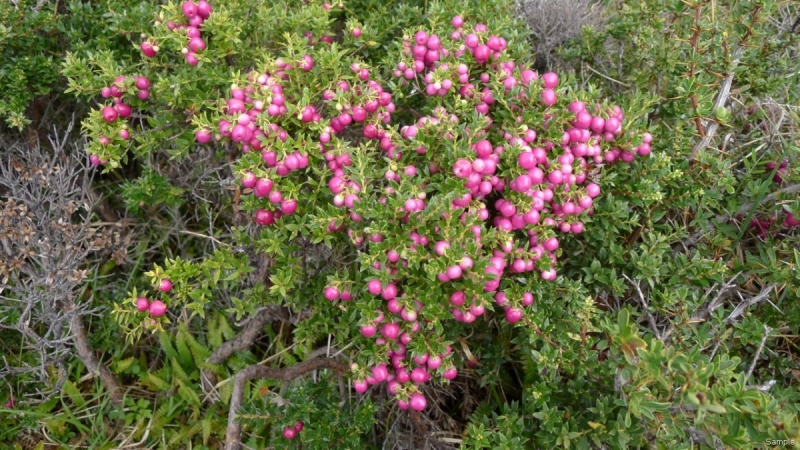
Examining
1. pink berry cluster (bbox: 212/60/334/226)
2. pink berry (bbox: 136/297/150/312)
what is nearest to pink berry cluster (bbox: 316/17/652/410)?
pink berry cluster (bbox: 212/60/334/226)

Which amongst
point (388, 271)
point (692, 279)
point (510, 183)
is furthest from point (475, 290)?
point (692, 279)

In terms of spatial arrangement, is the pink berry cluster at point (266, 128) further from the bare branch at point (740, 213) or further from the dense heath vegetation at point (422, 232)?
Answer: the bare branch at point (740, 213)

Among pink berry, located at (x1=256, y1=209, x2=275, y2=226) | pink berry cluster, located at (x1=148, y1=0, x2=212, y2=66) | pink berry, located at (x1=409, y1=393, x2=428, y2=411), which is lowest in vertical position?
pink berry, located at (x1=409, y1=393, x2=428, y2=411)

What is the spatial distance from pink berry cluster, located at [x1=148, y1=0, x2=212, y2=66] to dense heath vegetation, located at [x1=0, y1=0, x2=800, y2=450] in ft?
0.05

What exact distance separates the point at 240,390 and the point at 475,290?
6.18ft

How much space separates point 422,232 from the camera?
2.75m

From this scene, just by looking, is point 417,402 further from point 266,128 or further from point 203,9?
point 203,9

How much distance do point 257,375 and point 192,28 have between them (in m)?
2.15

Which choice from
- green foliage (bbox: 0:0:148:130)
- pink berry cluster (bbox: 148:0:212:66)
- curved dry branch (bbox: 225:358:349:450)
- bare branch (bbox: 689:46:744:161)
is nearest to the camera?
pink berry cluster (bbox: 148:0:212:66)

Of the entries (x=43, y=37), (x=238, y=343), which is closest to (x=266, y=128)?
(x=238, y=343)

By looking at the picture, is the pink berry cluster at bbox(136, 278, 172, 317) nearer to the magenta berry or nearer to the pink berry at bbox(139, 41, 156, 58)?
the pink berry at bbox(139, 41, 156, 58)

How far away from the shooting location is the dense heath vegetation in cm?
288

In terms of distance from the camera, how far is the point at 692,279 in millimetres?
3334

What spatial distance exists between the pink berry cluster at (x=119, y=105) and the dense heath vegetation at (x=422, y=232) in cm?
2
